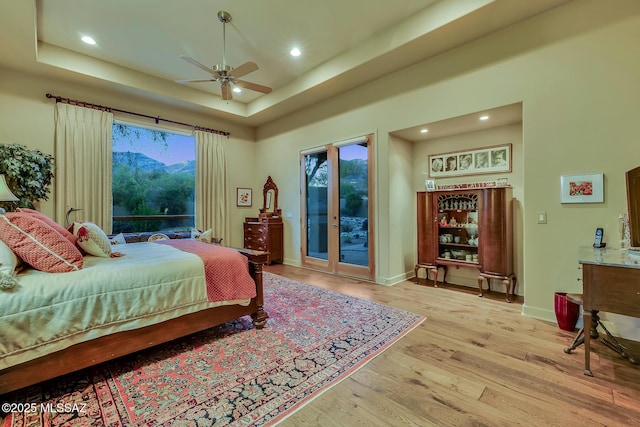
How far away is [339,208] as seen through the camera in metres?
4.97

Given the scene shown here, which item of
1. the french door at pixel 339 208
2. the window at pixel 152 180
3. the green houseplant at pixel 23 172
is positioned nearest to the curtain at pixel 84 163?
the window at pixel 152 180

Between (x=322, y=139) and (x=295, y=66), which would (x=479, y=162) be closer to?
(x=322, y=139)

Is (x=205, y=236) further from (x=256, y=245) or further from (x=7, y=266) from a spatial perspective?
(x=7, y=266)

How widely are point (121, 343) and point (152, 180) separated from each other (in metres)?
4.15

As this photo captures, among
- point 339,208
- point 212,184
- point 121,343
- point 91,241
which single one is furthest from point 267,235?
point 121,343

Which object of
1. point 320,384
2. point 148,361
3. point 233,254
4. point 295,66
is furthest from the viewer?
point 295,66

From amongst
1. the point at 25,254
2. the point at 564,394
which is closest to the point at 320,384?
the point at 564,394

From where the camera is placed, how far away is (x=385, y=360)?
2182 mm

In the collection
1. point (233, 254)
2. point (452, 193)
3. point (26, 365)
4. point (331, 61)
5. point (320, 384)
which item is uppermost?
point (331, 61)

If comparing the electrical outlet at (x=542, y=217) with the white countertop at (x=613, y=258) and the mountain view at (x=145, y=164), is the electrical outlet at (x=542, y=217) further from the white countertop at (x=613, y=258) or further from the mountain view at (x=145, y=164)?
the mountain view at (x=145, y=164)

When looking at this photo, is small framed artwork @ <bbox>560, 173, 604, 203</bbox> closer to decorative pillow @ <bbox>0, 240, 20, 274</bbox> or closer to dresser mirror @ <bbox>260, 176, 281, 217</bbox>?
decorative pillow @ <bbox>0, 240, 20, 274</bbox>

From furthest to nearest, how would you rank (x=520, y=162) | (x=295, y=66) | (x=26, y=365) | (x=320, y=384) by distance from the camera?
(x=295, y=66) → (x=520, y=162) → (x=320, y=384) → (x=26, y=365)

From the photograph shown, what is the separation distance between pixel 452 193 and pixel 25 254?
4553 mm

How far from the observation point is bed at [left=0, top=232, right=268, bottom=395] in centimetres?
161
